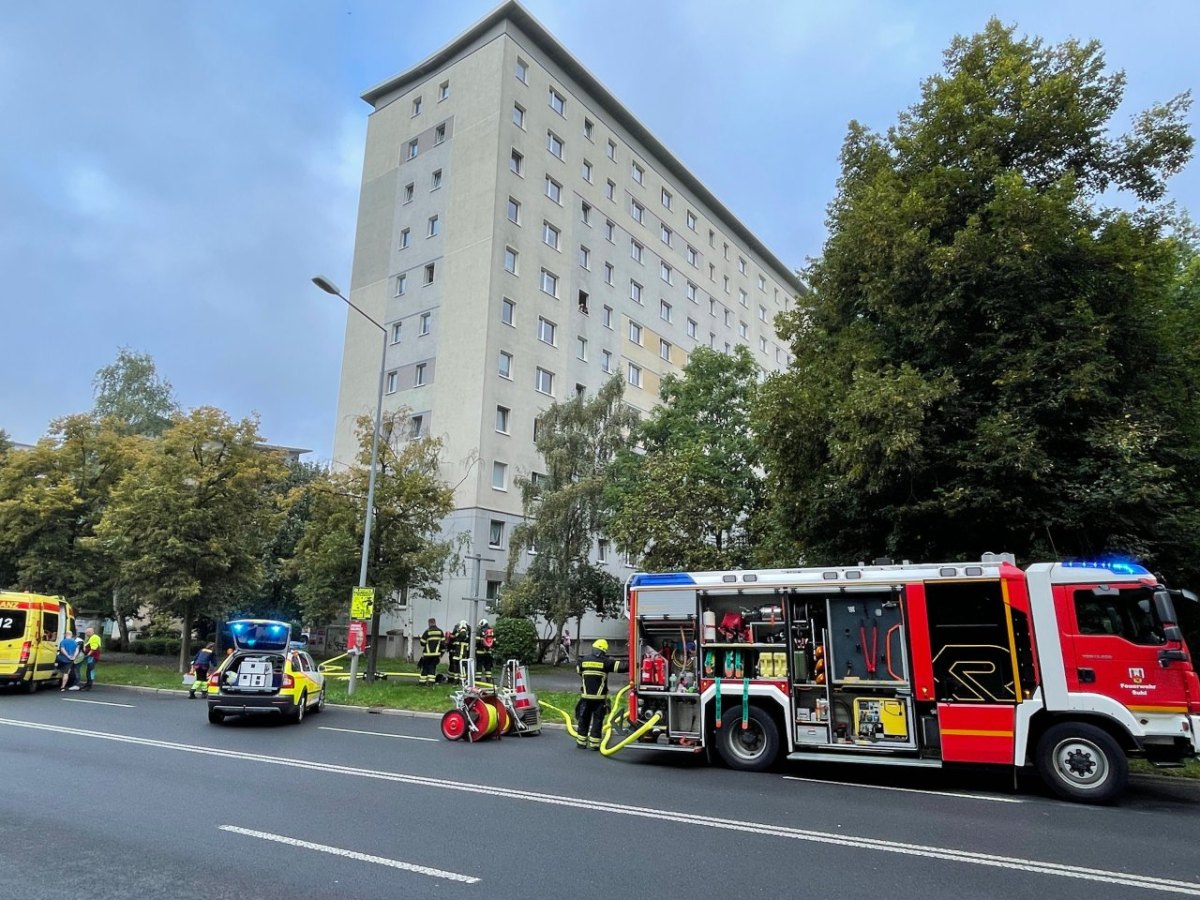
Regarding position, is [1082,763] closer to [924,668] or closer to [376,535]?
[924,668]

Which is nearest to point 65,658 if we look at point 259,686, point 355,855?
point 259,686

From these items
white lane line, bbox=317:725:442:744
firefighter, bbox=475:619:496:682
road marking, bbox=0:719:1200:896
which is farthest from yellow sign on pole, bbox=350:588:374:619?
road marking, bbox=0:719:1200:896

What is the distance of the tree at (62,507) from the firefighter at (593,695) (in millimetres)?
21630

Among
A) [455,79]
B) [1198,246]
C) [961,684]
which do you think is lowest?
[961,684]

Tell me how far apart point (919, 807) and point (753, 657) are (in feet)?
10.2

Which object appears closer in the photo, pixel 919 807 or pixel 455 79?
pixel 919 807

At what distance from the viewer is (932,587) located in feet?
32.2

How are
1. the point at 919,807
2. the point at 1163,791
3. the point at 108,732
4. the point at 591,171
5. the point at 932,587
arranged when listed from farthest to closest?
the point at 591,171 → the point at 108,732 → the point at 932,587 → the point at 1163,791 → the point at 919,807

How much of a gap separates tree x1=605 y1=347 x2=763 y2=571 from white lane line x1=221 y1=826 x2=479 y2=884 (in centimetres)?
1405

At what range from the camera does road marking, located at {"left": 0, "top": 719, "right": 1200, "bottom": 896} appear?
5531mm

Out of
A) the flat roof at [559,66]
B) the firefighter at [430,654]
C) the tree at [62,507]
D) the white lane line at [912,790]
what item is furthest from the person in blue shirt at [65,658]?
the flat roof at [559,66]

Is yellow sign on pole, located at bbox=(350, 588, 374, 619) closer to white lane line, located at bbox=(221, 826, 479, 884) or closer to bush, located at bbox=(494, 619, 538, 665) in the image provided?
bush, located at bbox=(494, 619, 538, 665)

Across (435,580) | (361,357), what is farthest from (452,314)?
(435,580)

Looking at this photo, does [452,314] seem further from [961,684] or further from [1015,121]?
[961,684]
